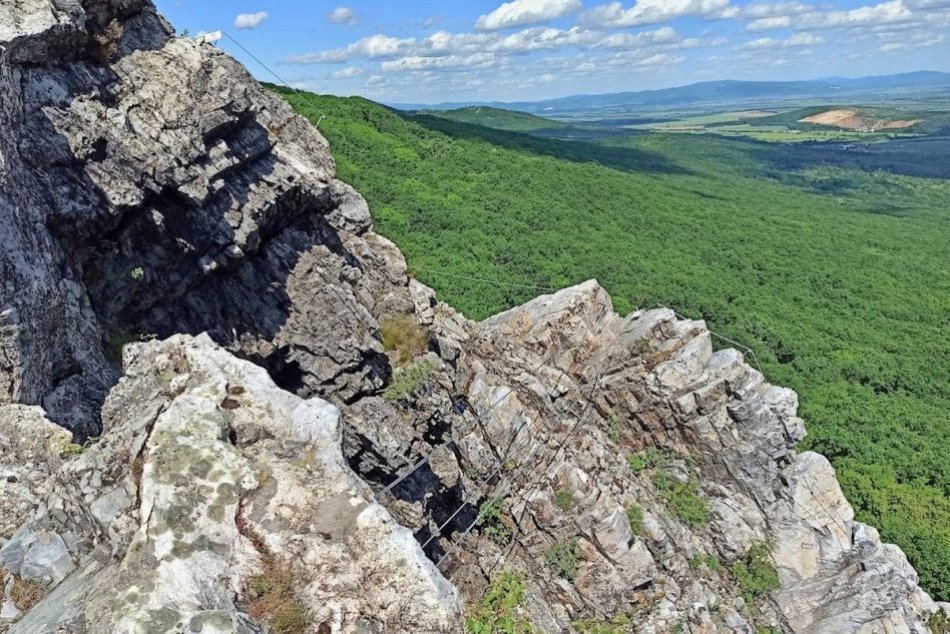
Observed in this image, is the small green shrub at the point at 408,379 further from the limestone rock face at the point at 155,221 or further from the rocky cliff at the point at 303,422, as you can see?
the limestone rock face at the point at 155,221

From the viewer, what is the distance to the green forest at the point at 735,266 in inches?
1510

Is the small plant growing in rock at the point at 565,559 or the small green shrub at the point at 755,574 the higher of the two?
the small plant growing in rock at the point at 565,559

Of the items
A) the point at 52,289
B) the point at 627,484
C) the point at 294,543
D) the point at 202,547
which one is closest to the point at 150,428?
the point at 202,547

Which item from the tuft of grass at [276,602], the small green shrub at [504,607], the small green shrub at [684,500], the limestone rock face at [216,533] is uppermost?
the limestone rock face at [216,533]

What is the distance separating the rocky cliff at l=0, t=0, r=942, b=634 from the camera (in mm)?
6086

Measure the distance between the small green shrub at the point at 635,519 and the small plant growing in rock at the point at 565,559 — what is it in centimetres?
177

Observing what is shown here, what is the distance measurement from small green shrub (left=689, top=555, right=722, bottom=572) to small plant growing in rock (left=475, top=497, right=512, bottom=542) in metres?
5.29

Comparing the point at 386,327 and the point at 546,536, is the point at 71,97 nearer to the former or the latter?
the point at 386,327

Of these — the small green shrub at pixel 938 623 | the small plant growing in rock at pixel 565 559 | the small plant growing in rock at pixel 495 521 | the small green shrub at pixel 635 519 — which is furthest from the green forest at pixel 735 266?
the small plant growing in rock at pixel 565 559

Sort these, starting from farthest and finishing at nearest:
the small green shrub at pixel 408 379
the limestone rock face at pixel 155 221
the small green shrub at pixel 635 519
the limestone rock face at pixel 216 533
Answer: the small green shrub at pixel 635 519 < the small green shrub at pixel 408 379 < the limestone rock face at pixel 155 221 < the limestone rock face at pixel 216 533

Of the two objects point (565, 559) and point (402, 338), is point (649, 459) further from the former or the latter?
point (402, 338)

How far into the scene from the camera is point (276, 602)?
574 cm

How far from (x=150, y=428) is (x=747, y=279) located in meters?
63.9

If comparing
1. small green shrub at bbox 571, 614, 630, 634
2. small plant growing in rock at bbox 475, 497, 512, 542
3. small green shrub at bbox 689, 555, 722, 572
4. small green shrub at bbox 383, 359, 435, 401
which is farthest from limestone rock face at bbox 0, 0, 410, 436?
small green shrub at bbox 689, 555, 722, 572
